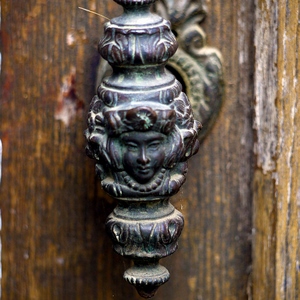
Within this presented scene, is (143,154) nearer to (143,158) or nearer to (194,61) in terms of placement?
(143,158)

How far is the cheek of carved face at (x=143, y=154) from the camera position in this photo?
0.67 metres

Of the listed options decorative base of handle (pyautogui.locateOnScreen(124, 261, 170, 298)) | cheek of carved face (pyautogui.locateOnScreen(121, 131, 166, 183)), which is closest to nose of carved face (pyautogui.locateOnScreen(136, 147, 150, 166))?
cheek of carved face (pyautogui.locateOnScreen(121, 131, 166, 183))

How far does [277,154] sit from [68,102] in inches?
9.4

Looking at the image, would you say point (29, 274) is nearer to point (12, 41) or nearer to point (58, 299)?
point (58, 299)

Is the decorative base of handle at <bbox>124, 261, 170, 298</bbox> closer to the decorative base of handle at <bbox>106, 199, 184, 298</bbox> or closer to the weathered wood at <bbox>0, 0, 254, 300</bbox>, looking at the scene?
the decorative base of handle at <bbox>106, 199, 184, 298</bbox>

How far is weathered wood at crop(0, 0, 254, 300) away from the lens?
0.81 metres

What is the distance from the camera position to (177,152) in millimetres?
684

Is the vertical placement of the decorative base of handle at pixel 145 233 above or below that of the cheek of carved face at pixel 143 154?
below

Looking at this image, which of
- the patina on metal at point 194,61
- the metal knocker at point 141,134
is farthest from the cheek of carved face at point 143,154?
the patina on metal at point 194,61

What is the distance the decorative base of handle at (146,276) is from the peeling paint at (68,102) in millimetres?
195

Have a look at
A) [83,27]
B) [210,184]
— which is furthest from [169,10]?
[210,184]

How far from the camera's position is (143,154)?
67cm

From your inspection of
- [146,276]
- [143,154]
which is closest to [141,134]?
[143,154]

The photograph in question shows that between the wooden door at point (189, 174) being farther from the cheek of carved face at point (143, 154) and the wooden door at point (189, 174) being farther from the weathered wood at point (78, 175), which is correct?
the cheek of carved face at point (143, 154)
